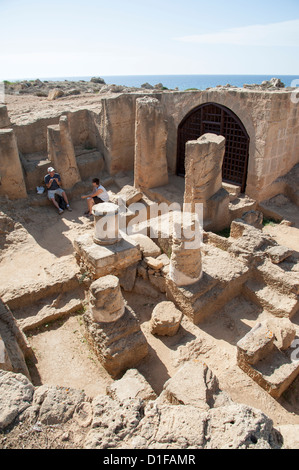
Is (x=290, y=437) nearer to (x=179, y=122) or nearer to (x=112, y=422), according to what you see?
(x=112, y=422)

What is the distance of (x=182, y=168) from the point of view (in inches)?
471

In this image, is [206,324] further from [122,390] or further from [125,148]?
[125,148]

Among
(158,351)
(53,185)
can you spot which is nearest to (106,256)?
(158,351)

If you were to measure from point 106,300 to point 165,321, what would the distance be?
4.14 feet

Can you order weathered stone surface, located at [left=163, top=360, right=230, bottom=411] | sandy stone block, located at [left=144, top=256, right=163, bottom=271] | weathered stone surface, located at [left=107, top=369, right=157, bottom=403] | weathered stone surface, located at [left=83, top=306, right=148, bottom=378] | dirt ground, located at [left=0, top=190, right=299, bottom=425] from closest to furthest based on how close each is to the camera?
1. weathered stone surface, located at [left=163, top=360, right=230, bottom=411]
2. weathered stone surface, located at [left=107, top=369, right=157, bottom=403]
3. dirt ground, located at [left=0, top=190, right=299, bottom=425]
4. weathered stone surface, located at [left=83, top=306, right=148, bottom=378]
5. sandy stone block, located at [left=144, top=256, right=163, bottom=271]

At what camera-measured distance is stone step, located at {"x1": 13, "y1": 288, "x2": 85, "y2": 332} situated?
19.8ft

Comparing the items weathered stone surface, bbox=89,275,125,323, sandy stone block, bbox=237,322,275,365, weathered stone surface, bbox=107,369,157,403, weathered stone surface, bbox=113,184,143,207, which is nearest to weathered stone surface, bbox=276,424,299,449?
sandy stone block, bbox=237,322,275,365

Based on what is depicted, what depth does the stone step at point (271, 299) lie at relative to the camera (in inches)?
241

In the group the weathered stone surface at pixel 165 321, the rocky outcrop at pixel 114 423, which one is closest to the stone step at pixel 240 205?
the weathered stone surface at pixel 165 321

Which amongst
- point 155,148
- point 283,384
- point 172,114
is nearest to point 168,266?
point 283,384

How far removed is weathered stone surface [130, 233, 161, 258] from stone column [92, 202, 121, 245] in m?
0.79

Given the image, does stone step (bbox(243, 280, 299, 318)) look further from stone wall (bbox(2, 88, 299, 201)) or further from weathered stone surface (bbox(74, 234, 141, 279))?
stone wall (bbox(2, 88, 299, 201))

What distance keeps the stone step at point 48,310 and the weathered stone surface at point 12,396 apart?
9.36 ft

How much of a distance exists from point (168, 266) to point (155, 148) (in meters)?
4.76
